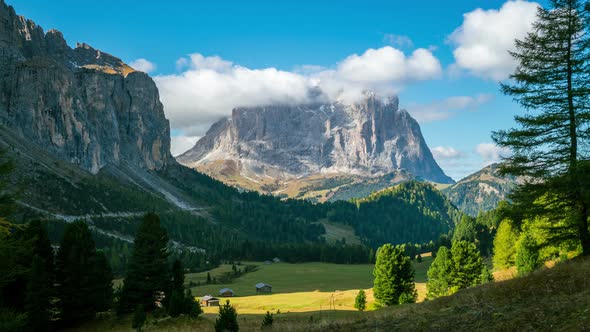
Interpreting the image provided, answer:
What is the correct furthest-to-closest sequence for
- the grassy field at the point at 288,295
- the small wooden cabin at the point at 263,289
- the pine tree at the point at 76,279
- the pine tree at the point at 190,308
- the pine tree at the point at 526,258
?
the small wooden cabin at the point at 263,289 < the pine tree at the point at 526,258 < the pine tree at the point at 76,279 < the pine tree at the point at 190,308 < the grassy field at the point at 288,295

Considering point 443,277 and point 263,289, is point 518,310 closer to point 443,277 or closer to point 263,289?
point 443,277

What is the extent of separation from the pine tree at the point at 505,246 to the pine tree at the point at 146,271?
163ft

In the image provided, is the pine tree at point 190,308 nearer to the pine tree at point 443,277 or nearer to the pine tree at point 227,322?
the pine tree at point 227,322

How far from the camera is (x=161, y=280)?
3794cm

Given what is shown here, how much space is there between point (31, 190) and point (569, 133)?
703 feet

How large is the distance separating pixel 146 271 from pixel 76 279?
5.72 metres

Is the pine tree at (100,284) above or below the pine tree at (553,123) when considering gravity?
below

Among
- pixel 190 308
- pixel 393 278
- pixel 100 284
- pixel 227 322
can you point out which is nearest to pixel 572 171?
pixel 227 322

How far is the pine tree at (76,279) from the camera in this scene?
35.3 metres

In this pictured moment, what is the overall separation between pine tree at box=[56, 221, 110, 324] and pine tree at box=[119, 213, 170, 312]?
2.66m

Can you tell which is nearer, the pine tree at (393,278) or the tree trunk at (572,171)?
the tree trunk at (572,171)

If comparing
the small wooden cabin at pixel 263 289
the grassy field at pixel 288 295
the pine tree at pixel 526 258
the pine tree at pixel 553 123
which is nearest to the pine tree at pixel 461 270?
the pine tree at pixel 526 258

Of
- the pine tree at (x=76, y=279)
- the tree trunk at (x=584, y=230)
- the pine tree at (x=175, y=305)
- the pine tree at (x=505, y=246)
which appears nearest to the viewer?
the tree trunk at (x=584, y=230)

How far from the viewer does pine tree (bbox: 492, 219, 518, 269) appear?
Answer: 204 ft
